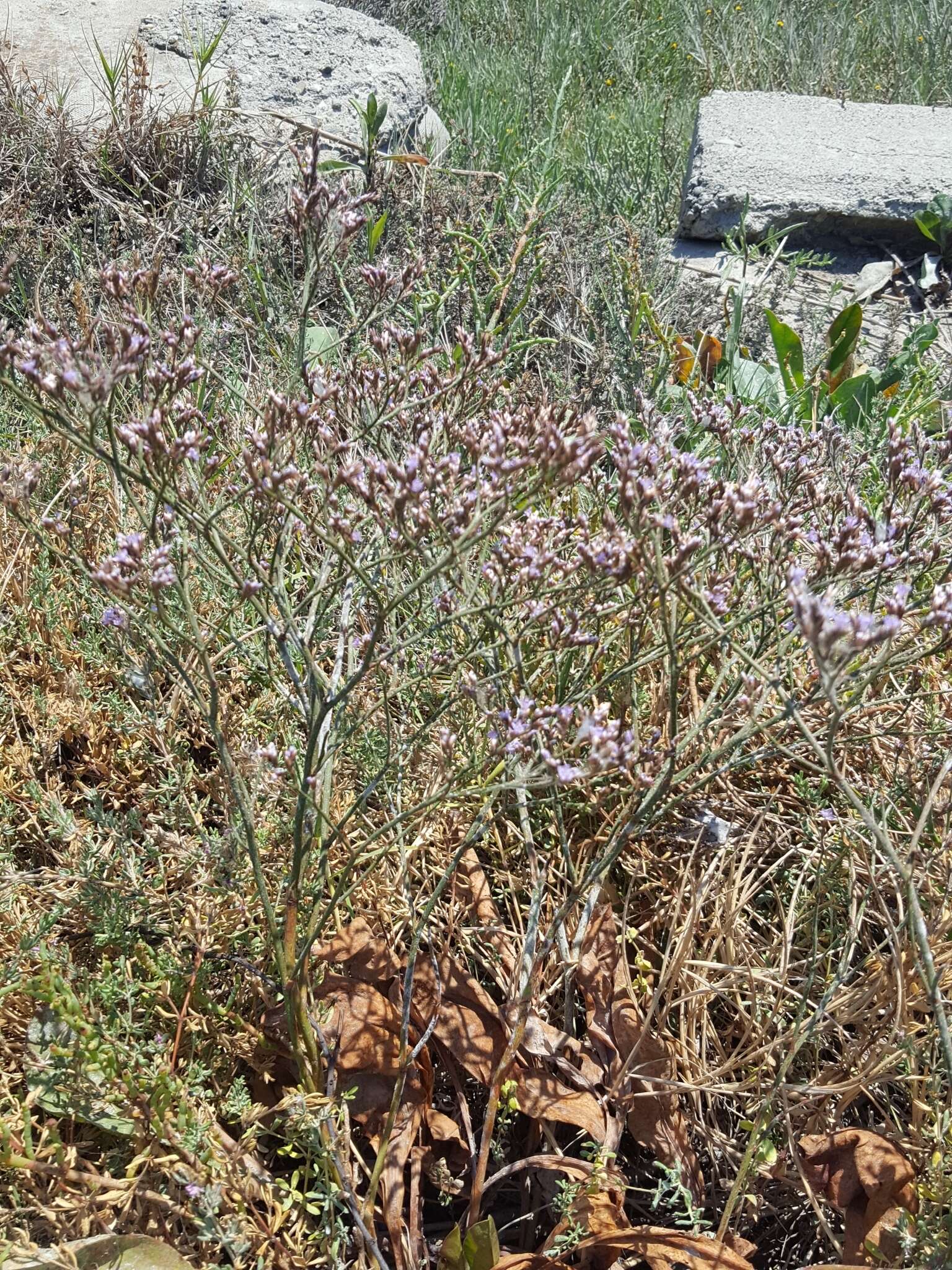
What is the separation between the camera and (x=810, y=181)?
17.1 feet

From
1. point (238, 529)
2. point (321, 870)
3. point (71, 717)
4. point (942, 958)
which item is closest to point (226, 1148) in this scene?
point (321, 870)

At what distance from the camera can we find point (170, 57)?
5473mm

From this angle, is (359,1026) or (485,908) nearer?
(359,1026)

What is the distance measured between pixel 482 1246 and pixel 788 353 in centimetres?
291

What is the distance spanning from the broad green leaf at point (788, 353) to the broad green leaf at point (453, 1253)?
2.76 m

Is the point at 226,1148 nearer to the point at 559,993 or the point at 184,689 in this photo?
the point at 559,993

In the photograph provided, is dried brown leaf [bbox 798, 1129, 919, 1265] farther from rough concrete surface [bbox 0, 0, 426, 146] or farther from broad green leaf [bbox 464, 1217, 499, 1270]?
rough concrete surface [bbox 0, 0, 426, 146]

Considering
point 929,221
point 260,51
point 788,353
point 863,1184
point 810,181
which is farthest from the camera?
point 260,51

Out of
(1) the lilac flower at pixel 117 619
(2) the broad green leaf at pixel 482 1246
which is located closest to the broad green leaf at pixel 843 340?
(1) the lilac flower at pixel 117 619

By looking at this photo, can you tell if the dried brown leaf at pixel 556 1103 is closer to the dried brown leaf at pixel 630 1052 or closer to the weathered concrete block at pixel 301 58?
the dried brown leaf at pixel 630 1052

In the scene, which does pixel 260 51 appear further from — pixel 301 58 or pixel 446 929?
pixel 446 929

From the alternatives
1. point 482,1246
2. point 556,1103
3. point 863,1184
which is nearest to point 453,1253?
point 482,1246

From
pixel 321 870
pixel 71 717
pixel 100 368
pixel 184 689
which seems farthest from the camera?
pixel 71 717

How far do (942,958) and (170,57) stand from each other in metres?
5.67
